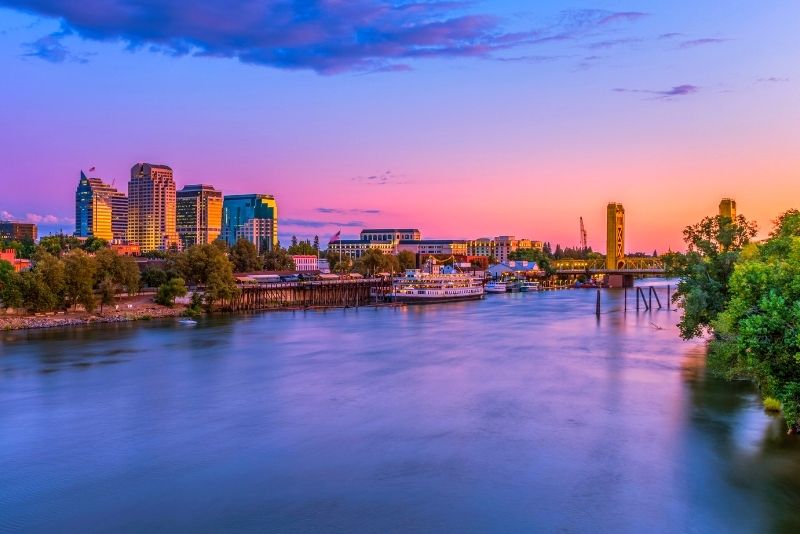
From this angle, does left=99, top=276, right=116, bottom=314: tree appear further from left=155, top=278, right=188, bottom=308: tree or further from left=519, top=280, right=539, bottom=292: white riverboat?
left=519, top=280, right=539, bottom=292: white riverboat

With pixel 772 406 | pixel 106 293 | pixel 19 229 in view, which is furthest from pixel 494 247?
pixel 772 406

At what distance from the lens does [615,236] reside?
12800cm

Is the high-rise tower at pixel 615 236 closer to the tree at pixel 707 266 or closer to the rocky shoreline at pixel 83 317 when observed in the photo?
the rocky shoreline at pixel 83 317

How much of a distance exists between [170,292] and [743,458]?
4542 cm

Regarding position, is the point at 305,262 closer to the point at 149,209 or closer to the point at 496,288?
the point at 496,288

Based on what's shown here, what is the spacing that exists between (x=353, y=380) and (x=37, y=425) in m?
10.8

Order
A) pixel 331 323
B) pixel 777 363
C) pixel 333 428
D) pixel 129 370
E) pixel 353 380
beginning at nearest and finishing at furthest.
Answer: pixel 777 363 → pixel 333 428 → pixel 353 380 → pixel 129 370 → pixel 331 323

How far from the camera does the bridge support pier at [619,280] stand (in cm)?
11541

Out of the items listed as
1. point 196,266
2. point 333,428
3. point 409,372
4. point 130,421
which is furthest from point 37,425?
point 196,266

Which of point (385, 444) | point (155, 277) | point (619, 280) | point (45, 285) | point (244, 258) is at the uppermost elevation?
point (244, 258)

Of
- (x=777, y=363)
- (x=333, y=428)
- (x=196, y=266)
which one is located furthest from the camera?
(x=196, y=266)

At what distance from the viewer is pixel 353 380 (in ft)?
86.0

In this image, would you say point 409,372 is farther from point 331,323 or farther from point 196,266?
point 196,266

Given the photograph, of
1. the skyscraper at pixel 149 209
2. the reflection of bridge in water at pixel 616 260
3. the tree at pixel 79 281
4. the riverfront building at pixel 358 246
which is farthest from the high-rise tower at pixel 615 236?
the skyscraper at pixel 149 209
